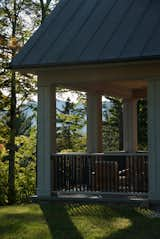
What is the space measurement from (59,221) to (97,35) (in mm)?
Result: 4850

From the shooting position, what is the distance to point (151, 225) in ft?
30.5

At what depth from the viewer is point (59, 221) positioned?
9.88m

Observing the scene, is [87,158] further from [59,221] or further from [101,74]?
[59,221]

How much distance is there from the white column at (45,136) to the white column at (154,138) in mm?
2561

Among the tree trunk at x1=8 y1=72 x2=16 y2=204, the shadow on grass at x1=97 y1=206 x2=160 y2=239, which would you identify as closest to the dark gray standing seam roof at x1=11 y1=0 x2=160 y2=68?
the shadow on grass at x1=97 y1=206 x2=160 y2=239

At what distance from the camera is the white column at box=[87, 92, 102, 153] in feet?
49.2

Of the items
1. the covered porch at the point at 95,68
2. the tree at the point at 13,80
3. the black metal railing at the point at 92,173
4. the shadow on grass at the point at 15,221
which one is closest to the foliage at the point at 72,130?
the tree at the point at 13,80

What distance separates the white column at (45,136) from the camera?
495 inches

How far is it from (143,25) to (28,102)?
12.2 m

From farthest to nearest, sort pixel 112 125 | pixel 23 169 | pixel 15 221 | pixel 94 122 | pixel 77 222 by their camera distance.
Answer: pixel 112 125
pixel 23 169
pixel 94 122
pixel 15 221
pixel 77 222

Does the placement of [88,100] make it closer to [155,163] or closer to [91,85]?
→ [91,85]

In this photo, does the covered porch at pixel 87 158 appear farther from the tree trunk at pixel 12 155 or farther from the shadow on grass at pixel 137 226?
the tree trunk at pixel 12 155

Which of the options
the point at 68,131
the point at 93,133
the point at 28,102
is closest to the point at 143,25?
the point at 93,133

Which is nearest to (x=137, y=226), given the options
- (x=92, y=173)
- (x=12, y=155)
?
(x=92, y=173)
